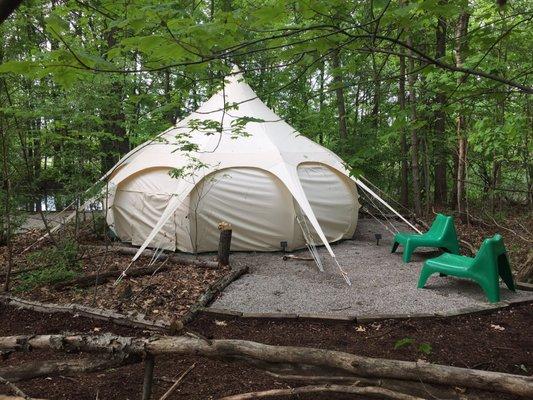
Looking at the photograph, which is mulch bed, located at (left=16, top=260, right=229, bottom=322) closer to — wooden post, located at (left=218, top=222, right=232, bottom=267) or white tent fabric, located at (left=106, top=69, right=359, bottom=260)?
wooden post, located at (left=218, top=222, right=232, bottom=267)

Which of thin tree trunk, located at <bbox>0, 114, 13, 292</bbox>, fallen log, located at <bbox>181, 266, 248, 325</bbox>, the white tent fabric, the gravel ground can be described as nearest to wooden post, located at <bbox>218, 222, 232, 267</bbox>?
fallen log, located at <bbox>181, 266, 248, 325</bbox>

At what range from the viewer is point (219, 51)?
2.27m

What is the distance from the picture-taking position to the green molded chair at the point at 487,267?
16.9ft

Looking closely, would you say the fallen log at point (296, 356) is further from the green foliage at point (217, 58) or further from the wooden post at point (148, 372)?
the green foliage at point (217, 58)

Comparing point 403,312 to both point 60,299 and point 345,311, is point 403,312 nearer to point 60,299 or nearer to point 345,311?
point 345,311

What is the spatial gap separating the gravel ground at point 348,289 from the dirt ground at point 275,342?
0.37 m

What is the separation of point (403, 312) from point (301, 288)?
1.50 m

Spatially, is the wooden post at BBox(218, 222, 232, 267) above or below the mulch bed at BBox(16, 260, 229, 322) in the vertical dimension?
above

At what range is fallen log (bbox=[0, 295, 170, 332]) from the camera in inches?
169

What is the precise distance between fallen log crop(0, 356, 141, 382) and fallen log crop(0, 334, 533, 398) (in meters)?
0.05

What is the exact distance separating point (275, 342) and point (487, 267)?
3.02m

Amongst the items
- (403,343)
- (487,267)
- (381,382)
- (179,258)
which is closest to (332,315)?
(403,343)

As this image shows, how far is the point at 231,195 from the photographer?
803 cm

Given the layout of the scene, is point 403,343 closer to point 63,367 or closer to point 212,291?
point 212,291
